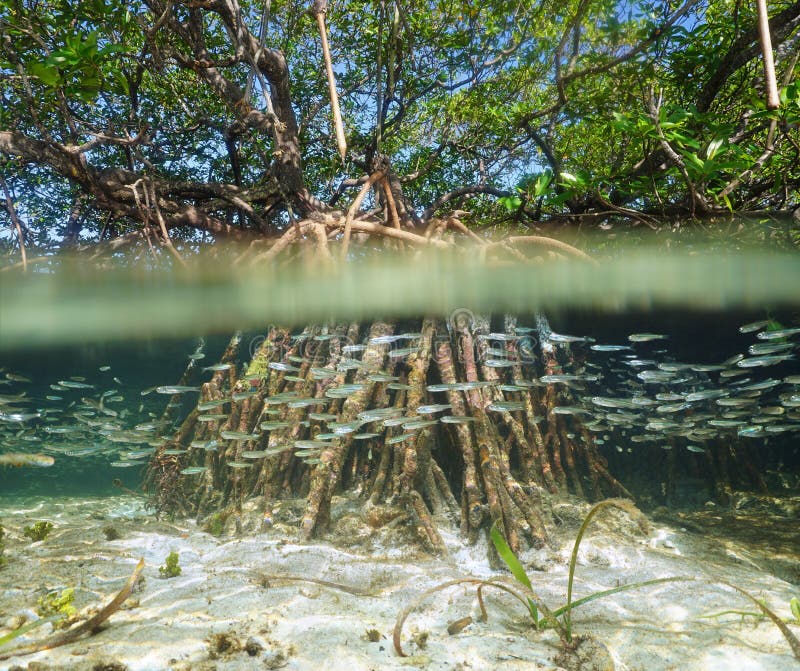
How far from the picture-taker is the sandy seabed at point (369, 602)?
2758 millimetres

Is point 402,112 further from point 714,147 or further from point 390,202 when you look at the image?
point 714,147

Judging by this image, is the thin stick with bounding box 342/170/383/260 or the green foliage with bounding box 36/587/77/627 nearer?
the green foliage with bounding box 36/587/77/627

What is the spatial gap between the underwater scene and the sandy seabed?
23mm

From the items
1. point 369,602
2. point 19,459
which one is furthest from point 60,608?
point 369,602

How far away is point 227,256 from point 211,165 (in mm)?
4600

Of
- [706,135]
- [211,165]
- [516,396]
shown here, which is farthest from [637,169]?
[211,165]

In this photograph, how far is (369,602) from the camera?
12.0 feet

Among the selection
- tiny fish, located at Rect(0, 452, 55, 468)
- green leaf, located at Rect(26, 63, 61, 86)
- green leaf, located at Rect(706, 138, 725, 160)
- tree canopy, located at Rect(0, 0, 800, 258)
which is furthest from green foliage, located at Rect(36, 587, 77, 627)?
green leaf, located at Rect(706, 138, 725, 160)

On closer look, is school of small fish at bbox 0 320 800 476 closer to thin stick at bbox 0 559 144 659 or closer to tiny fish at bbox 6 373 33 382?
tiny fish at bbox 6 373 33 382

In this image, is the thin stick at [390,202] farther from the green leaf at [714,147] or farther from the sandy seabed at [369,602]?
the sandy seabed at [369,602]

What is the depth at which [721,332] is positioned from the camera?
1084 cm

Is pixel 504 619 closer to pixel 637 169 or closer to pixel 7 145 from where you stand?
pixel 637 169

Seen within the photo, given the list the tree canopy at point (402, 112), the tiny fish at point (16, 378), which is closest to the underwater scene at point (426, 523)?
the tiny fish at point (16, 378)

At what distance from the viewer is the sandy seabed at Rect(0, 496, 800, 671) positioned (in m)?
2.76
